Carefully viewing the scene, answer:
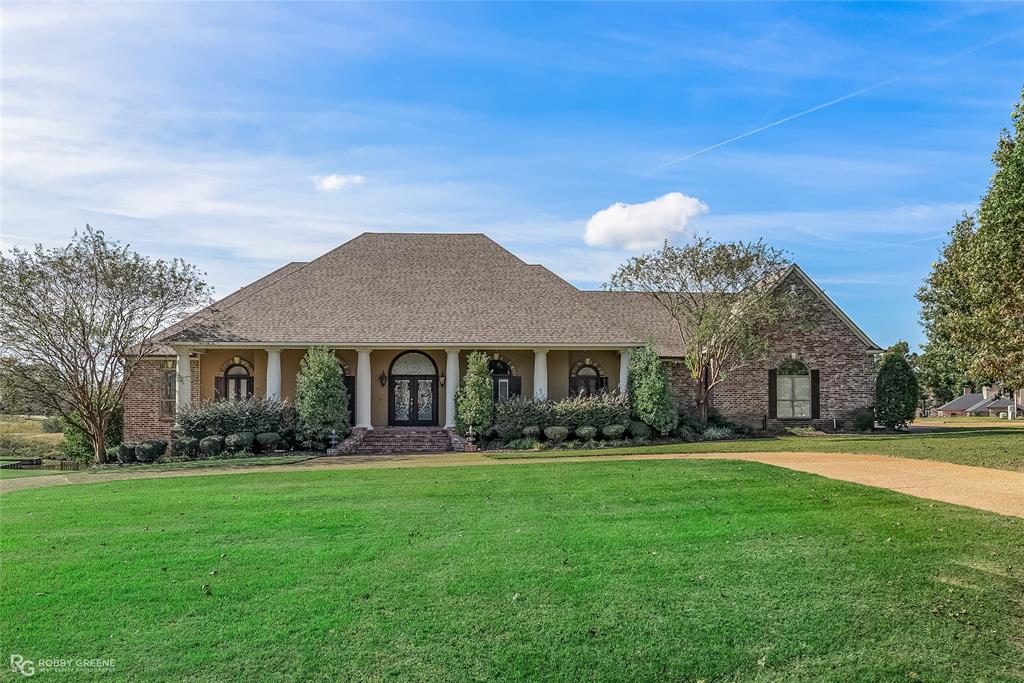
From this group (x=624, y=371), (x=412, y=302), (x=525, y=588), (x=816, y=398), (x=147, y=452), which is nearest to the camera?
(x=525, y=588)

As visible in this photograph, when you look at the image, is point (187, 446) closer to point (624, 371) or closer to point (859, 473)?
point (624, 371)

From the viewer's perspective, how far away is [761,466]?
16.0m

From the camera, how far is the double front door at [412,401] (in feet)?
92.3

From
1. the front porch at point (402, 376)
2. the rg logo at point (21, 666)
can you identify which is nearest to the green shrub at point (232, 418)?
the front porch at point (402, 376)

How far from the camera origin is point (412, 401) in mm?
28188

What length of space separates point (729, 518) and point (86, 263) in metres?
20.4

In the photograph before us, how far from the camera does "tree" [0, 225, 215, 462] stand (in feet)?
74.9

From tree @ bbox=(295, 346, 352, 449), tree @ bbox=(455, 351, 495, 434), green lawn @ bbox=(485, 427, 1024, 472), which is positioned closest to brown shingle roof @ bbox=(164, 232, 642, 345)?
tree @ bbox=(295, 346, 352, 449)

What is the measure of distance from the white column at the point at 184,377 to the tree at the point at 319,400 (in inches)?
156

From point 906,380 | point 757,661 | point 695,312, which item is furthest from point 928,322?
point 757,661

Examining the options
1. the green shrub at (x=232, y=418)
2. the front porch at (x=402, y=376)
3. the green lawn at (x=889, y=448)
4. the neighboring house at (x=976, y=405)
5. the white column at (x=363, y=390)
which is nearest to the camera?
the green lawn at (x=889, y=448)

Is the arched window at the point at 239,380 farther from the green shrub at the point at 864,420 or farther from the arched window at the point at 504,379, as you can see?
the green shrub at the point at 864,420

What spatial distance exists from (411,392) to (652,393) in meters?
8.44

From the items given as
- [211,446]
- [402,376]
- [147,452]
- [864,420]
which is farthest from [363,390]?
[864,420]
